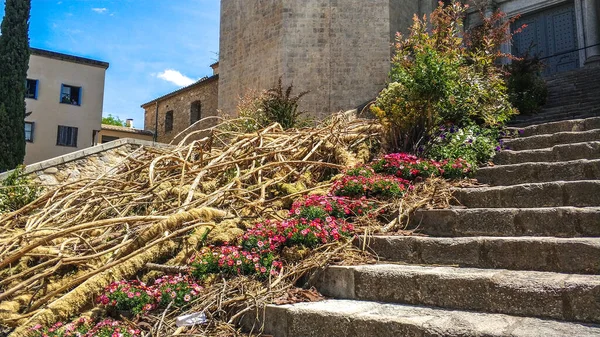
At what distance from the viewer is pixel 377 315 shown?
2.35 meters

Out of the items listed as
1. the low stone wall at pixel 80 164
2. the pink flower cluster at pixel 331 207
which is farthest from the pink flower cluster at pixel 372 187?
the low stone wall at pixel 80 164

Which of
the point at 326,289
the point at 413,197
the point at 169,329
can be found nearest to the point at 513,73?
the point at 413,197

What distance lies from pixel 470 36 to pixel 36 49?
69.8 ft

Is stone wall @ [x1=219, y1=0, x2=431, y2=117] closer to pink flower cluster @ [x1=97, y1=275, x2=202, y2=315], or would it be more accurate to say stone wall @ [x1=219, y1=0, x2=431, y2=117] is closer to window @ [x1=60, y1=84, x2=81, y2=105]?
pink flower cluster @ [x1=97, y1=275, x2=202, y2=315]

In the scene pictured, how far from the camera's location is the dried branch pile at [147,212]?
308 cm

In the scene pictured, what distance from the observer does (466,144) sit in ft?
15.9

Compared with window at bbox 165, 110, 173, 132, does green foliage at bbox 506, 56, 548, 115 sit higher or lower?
lower

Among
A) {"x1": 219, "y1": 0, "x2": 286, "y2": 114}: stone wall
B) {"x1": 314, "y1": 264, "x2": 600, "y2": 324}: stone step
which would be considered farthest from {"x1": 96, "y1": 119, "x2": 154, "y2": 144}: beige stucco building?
{"x1": 314, "y1": 264, "x2": 600, "y2": 324}: stone step

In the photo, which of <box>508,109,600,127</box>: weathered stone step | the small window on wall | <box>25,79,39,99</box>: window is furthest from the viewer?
<box>25,79,39,99</box>: window

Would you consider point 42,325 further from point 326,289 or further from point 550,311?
point 550,311

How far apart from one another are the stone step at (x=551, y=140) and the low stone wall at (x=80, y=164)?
5580mm

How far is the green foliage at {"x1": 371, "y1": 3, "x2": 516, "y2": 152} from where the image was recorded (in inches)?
205

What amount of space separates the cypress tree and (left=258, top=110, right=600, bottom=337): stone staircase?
15.9 meters

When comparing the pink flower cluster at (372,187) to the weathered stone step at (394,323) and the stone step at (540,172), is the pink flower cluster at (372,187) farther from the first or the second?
the weathered stone step at (394,323)
